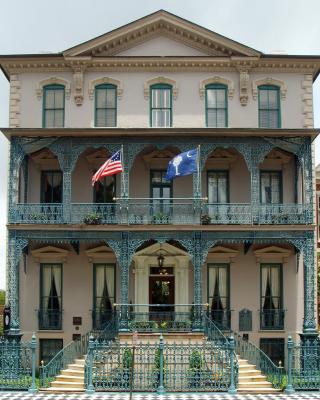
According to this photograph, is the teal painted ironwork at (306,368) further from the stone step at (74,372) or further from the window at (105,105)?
the window at (105,105)

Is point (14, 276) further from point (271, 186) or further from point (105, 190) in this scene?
point (271, 186)

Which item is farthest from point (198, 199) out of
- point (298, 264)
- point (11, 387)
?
point (11, 387)

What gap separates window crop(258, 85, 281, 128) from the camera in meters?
30.3

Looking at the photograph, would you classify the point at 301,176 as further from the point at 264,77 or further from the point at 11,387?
the point at 11,387

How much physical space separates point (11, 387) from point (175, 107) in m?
13.0

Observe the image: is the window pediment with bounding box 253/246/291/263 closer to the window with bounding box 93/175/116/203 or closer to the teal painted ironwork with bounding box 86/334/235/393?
the window with bounding box 93/175/116/203

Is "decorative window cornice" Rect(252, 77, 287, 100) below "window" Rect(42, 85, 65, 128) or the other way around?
the other way around

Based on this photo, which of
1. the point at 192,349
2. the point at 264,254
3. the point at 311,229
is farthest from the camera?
the point at 264,254

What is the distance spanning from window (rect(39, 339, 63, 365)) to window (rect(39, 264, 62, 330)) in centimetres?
54

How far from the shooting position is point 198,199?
27797 millimetres

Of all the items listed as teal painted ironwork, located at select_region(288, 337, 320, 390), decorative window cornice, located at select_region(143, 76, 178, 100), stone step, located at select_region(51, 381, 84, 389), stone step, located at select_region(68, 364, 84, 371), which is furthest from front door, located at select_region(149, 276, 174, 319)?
decorative window cornice, located at select_region(143, 76, 178, 100)

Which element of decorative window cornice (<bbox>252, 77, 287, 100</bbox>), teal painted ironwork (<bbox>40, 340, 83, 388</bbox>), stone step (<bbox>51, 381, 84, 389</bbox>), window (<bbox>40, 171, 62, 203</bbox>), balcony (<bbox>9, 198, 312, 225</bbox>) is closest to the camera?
stone step (<bbox>51, 381, 84, 389</bbox>)

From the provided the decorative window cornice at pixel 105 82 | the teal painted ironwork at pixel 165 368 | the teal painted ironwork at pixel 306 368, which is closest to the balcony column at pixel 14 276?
the teal painted ironwork at pixel 165 368

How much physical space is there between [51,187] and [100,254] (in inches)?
137
